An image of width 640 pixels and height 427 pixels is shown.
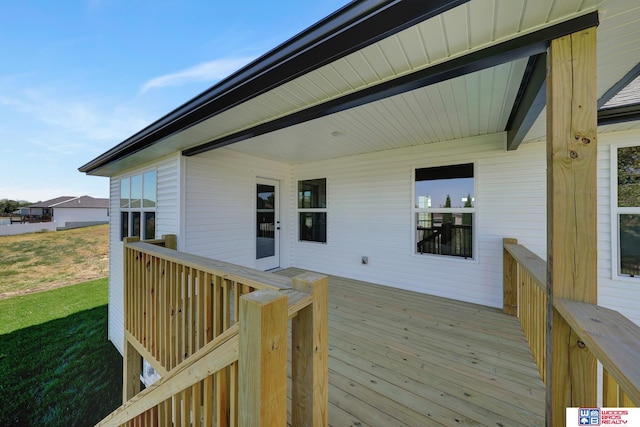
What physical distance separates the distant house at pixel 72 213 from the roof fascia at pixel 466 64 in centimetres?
3040

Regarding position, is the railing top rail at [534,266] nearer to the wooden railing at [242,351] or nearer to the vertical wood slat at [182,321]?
the wooden railing at [242,351]

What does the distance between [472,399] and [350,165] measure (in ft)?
12.5

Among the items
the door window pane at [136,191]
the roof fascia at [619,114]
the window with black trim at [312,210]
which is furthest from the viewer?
the window with black trim at [312,210]

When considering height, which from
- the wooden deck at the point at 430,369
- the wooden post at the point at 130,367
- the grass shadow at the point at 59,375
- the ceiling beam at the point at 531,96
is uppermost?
the ceiling beam at the point at 531,96

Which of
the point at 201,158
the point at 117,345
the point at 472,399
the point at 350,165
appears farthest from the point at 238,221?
the point at 117,345

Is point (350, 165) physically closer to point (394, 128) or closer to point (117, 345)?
point (394, 128)

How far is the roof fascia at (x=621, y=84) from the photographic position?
1658 millimetres

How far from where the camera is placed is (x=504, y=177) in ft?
10.7

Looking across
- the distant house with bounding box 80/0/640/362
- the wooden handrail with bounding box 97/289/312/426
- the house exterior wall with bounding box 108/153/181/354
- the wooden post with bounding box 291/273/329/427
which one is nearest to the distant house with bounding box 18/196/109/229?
the house exterior wall with bounding box 108/153/181/354

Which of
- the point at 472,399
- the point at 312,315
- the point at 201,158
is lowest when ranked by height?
the point at 472,399

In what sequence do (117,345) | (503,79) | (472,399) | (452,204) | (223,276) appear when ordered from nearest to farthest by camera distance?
(223,276), (472,399), (503,79), (452,204), (117,345)

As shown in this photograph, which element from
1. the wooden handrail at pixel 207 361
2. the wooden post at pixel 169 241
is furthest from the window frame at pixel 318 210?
the wooden handrail at pixel 207 361

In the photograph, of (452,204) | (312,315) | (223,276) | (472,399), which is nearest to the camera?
(312,315)

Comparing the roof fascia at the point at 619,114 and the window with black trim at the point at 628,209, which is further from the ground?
the roof fascia at the point at 619,114
